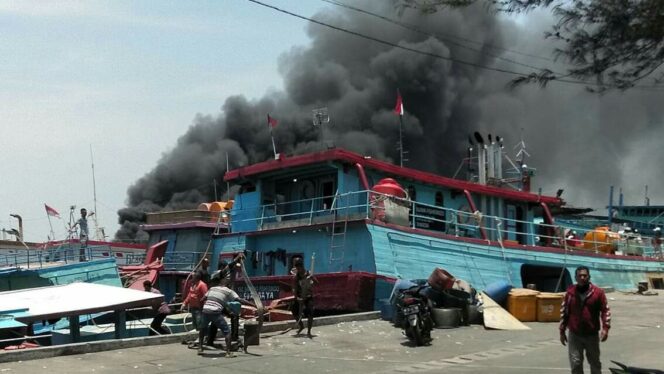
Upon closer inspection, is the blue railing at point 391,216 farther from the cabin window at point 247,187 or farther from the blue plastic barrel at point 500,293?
the blue plastic barrel at point 500,293

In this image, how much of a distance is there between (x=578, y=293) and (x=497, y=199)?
50.8ft

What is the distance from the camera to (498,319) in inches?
604

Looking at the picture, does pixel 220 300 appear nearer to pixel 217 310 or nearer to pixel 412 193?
pixel 217 310

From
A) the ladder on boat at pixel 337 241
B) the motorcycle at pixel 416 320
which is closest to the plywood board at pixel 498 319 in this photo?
the motorcycle at pixel 416 320

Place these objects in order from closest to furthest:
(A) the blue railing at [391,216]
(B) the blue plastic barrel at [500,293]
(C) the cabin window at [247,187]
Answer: (B) the blue plastic barrel at [500,293] < (A) the blue railing at [391,216] < (C) the cabin window at [247,187]

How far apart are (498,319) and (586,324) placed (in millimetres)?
7431

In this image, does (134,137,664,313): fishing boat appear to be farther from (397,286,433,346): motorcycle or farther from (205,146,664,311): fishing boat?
(397,286,433,346): motorcycle

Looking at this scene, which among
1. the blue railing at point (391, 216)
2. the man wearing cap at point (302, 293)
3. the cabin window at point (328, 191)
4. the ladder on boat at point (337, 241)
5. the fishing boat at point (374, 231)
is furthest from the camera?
the cabin window at point (328, 191)

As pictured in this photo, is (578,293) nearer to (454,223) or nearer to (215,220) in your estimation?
(454,223)

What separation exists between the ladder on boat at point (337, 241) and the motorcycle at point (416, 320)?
4.28 metres

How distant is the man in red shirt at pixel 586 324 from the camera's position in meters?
8.07

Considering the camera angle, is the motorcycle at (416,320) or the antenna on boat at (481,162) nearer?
the motorcycle at (416,320)

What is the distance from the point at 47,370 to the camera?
9680 mm

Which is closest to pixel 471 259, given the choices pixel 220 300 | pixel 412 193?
pixel 412 193
